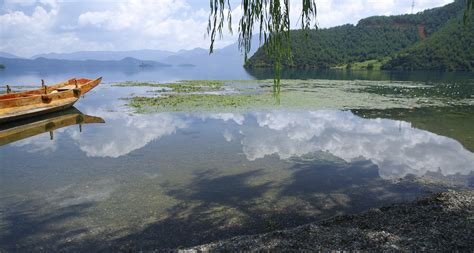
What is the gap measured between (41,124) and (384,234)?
2407 centimetres

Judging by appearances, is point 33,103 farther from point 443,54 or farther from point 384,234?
point 443,54

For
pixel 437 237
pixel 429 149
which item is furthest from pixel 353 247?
pixel 429 149

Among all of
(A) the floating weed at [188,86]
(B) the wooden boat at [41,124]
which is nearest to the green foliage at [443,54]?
(A) the floating weed at [188,86]

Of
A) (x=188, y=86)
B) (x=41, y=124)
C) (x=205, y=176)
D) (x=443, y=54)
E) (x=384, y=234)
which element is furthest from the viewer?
(x=443, y=54)

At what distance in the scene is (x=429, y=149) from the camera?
16.5 m

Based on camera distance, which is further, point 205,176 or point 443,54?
point 443,54

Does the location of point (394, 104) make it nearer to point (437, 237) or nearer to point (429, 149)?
point (429, 149)

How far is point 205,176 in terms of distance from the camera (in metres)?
12.9

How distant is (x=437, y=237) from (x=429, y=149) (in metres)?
11.2

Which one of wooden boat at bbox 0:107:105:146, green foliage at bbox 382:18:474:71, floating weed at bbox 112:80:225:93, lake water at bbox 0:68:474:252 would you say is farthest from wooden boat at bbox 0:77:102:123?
green foliage at bbox 382:18:474:71

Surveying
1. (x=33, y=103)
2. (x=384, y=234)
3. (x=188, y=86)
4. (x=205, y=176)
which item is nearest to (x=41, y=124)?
(x=33, y=103)

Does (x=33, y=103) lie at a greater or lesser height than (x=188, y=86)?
lesser

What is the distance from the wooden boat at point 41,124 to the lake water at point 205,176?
82 cm

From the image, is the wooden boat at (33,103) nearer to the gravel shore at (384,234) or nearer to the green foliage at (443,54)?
the gravel shore at (384,234)
